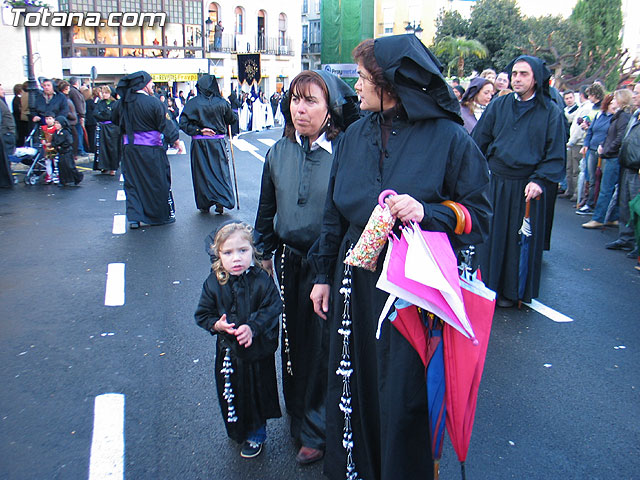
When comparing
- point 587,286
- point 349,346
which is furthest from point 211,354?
point 587,286

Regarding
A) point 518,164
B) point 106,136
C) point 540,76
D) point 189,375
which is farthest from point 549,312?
point 106,136

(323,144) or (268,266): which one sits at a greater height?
(323,144)

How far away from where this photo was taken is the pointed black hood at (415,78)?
235 centimetres

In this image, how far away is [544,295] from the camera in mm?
5930

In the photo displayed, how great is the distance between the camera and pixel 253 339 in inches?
120

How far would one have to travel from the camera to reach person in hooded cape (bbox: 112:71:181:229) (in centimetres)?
843

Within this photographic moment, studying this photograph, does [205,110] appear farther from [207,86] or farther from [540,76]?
[540,76]

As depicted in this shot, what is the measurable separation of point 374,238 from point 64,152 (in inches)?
429

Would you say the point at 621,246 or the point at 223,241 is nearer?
the point at 223,241

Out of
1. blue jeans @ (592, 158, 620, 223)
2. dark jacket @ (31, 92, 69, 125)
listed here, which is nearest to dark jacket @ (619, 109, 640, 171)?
blue jeans @ (592, 158, 620, 223)

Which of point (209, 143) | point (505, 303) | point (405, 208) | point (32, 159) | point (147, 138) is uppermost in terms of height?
point (405, 208)

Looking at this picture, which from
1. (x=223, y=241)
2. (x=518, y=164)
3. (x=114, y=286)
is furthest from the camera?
(x=114, y=286)

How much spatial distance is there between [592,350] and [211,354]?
2.88 metres

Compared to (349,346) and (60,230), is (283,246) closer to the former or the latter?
(349,346)
